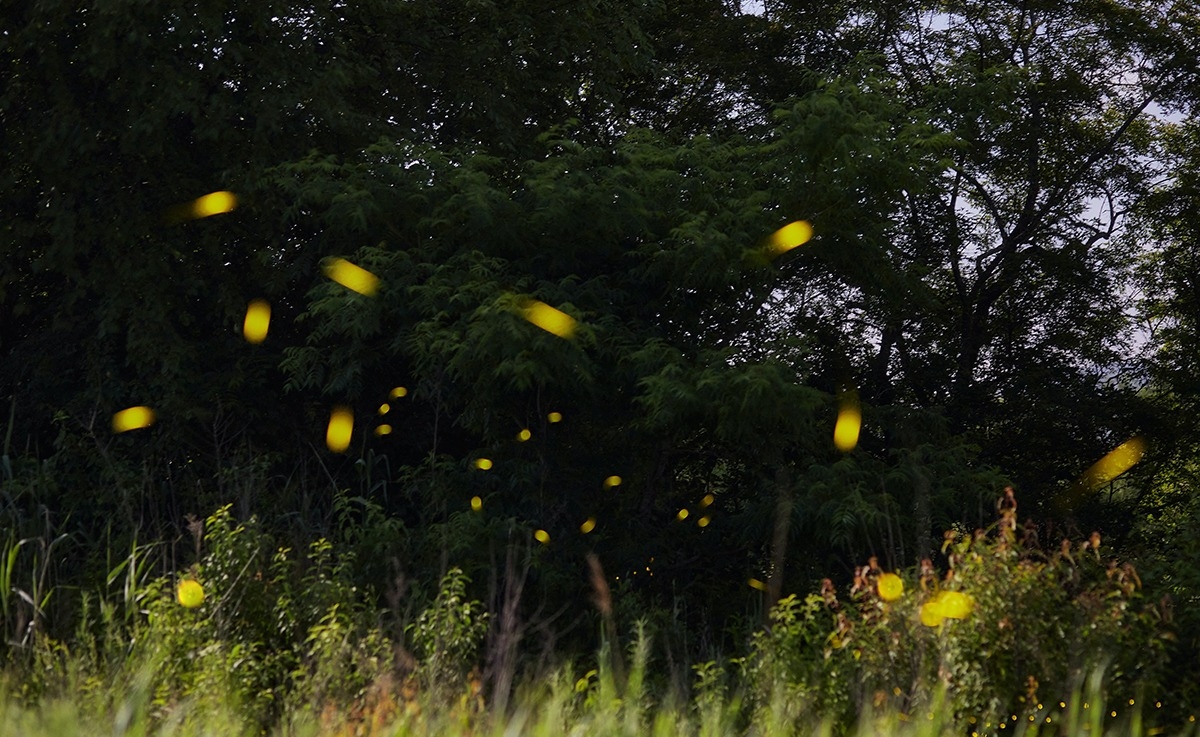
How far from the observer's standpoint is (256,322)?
1044 centimetres

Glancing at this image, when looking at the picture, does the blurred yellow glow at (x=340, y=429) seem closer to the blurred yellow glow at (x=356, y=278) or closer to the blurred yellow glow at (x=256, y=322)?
the blurred yellow glow at (x=256, y=322)

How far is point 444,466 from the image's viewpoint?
29.5ft

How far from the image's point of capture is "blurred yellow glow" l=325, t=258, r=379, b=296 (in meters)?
9.09

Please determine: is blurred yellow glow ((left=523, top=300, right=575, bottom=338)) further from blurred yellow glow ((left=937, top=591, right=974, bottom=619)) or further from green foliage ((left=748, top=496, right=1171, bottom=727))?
blurred yellow glow ((left=937, top=591, right=974, bottom=619))

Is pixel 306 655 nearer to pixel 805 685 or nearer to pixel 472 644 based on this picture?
pixel 472 644

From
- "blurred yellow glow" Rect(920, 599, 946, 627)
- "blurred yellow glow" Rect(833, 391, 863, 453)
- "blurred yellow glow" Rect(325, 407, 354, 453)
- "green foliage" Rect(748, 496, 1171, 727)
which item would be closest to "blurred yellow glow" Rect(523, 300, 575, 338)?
"blurred yellow glow" Rect(325, 407, 354, 453)

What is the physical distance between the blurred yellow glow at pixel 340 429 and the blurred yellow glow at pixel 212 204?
6.15ft

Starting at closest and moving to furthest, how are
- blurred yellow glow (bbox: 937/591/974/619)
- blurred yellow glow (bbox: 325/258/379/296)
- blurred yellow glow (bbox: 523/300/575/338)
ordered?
blurred yellow glow (bbox: 937/591/974/619) < blurred yellow glow (bbox: 523/300/575/338) < blurred yellow glow (bbox: 325/258/379/296)

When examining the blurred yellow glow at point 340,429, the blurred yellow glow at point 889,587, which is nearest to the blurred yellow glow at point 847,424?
the blurred yellow glow at point 340,429

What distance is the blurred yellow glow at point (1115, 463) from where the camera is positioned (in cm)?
1387

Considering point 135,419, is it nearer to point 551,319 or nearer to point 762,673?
point 551,319

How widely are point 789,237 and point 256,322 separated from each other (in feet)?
13.5

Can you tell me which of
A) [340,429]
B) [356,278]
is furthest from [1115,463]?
[356,278]

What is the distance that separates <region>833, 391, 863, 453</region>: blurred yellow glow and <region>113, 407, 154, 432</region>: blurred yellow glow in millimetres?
4986
